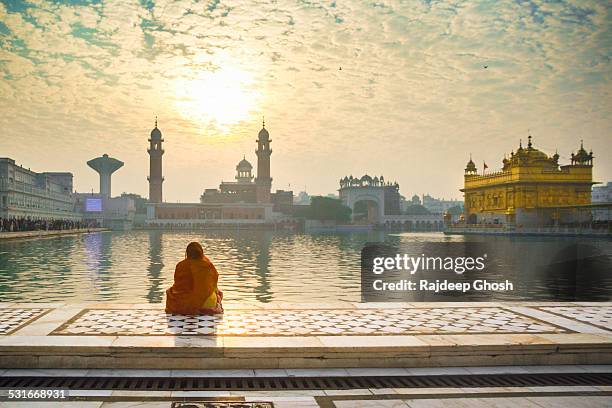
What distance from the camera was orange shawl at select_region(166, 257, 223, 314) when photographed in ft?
24.7

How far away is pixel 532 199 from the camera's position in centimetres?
5444

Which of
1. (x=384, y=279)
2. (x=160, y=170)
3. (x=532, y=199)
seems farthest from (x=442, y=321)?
(x=160, y=170)

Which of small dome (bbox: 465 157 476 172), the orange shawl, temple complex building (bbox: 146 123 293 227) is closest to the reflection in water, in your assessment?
the orange shawl

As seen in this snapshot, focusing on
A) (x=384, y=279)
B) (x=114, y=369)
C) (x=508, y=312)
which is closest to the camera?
(x=114, y=369)

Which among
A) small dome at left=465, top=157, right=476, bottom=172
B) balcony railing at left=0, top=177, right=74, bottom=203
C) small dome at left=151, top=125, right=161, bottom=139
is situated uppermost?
small dome at left=151, top=125, right=161, bottom=139

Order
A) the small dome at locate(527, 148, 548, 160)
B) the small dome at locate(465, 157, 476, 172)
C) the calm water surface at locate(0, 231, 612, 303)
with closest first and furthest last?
the calm water surface at locate(0, 231, 612, 303)
the small dome at locate(527, 148, 548, 160)
the small dome at locate(465, 157, 476, 172)

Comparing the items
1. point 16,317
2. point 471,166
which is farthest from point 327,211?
point 16,317

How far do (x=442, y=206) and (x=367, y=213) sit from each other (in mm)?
95031

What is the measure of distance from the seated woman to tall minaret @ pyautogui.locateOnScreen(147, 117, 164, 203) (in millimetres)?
87196

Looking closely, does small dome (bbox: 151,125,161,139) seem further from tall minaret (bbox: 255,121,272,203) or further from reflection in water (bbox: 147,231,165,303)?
reflection in water (bbox: 147,231,165,303)

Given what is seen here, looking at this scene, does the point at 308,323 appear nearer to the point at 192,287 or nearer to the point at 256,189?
the point at 192,287

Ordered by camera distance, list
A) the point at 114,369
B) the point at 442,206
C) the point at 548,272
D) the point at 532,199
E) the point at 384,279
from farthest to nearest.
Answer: the point at 442,206, the point at 532,199, the point at 548,272, the point at 384,279, the point at 114,369

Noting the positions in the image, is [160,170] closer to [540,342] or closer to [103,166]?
[103,166]

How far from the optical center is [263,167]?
96.1 m
